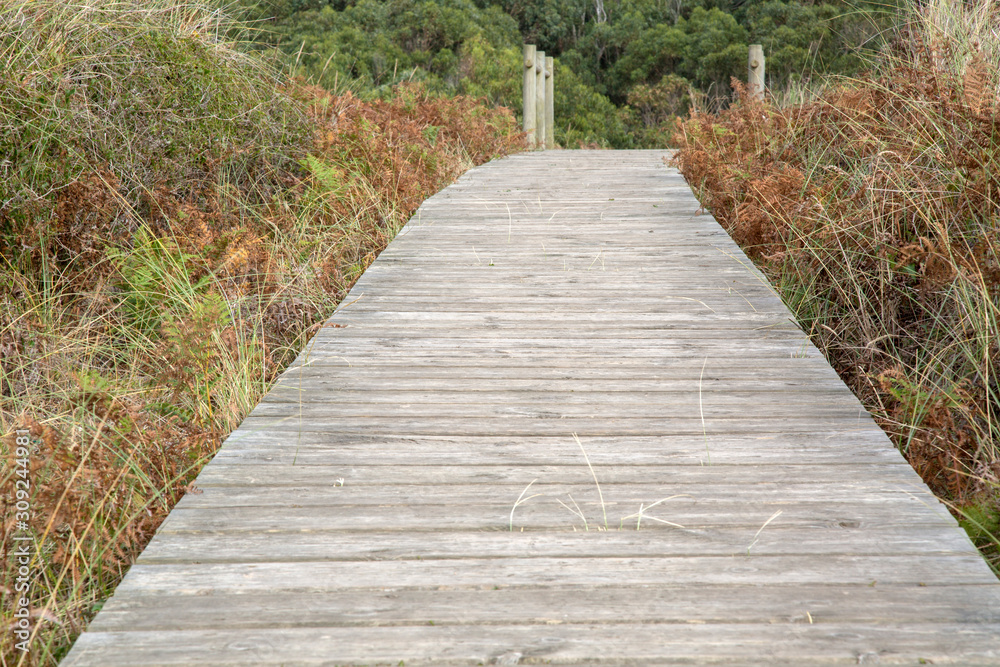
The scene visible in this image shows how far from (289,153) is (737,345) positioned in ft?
13.3

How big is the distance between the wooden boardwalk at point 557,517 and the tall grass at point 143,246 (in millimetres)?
266

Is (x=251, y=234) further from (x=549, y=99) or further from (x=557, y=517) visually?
(x=549, y=99)

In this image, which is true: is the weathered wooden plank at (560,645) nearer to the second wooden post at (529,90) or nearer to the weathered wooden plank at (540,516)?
the weathered wooden plank at (540,516)

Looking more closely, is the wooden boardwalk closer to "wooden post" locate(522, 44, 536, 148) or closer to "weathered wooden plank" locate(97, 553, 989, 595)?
"weathered wooden plank" locate(97, 553, 989, 595)

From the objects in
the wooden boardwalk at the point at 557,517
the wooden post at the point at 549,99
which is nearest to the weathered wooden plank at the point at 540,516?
the wooden boardwalk at the point at 557,517

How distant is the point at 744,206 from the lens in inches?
224

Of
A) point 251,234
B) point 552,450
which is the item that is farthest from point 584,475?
point 251,234

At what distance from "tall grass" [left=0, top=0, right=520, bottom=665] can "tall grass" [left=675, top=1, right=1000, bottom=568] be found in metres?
2.49

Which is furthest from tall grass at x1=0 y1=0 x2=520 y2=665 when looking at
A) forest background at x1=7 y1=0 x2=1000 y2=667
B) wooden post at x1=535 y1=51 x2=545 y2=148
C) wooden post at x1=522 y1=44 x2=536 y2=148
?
wooden post at x1=535 y1=51 x2=545 y2=148

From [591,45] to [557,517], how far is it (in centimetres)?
2552

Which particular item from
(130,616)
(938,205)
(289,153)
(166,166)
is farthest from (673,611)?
(289,153)

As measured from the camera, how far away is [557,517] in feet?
7.73

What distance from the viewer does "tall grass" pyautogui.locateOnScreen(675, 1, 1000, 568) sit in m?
2.88

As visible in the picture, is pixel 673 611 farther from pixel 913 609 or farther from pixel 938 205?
pixel 938 205
